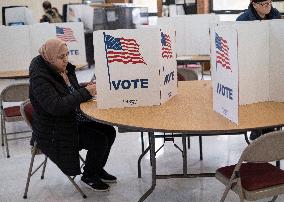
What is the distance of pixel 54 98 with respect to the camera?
8.75 ft

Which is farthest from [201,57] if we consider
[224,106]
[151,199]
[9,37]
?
[224,106]

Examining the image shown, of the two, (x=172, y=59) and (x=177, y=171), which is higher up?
(x=172, y=59)

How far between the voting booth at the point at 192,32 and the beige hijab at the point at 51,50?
8.38ft

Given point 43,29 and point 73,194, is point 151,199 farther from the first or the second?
point 43,29

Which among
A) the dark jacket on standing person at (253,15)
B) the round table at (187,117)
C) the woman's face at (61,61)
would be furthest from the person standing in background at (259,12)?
the woman's face at (61,61)

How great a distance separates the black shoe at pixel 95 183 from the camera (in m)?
3.10

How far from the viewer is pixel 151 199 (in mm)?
2934

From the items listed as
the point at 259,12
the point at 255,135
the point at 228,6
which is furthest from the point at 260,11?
the point at 228,6

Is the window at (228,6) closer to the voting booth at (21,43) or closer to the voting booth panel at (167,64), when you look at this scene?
the voting booth at (21,43)

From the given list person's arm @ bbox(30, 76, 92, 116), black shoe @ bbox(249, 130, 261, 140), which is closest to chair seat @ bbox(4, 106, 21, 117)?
person's arm @ bbox(30, 76, 92, 116)

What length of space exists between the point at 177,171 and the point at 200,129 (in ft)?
4.44

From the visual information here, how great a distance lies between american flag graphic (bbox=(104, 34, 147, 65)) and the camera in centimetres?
250

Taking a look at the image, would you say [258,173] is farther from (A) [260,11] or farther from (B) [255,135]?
(A) [260,11]

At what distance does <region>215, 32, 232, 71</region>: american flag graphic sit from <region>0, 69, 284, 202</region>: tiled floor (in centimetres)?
103
